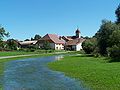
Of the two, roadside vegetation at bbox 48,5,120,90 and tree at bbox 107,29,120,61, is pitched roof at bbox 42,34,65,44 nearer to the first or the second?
roadside vegetation at bbox 48,5,120,90

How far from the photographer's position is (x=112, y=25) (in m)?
77.5

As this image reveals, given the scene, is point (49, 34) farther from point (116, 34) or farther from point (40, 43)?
point (116, 34)

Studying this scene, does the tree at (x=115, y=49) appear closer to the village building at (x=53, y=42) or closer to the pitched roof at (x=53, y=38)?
the village building at (x=53, y=42)

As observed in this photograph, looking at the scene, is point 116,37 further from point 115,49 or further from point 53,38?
point 53,38

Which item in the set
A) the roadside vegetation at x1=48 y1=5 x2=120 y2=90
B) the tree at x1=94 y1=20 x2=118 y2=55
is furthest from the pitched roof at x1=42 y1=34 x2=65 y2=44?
the tree at x1=94 y1=20 x2=118 y2=55

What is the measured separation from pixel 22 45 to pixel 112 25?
108871 mm

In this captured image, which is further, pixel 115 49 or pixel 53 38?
pixel 53 38

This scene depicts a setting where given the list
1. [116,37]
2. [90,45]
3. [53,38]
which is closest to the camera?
[116,37]

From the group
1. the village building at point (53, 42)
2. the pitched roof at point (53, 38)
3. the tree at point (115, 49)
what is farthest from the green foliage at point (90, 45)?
the pitched roof at point (53, 38)

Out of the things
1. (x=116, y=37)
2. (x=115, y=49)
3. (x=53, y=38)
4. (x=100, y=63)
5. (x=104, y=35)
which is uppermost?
(x=53, y=38)

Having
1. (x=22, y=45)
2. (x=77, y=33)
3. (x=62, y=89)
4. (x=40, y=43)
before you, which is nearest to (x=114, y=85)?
(x=62, y=89)

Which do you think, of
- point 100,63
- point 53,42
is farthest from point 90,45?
point 53,42

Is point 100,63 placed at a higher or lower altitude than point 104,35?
lower

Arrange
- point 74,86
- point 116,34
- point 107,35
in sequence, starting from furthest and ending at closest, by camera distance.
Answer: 1. point 107,35
2. point 116,34
3. point 74,86
